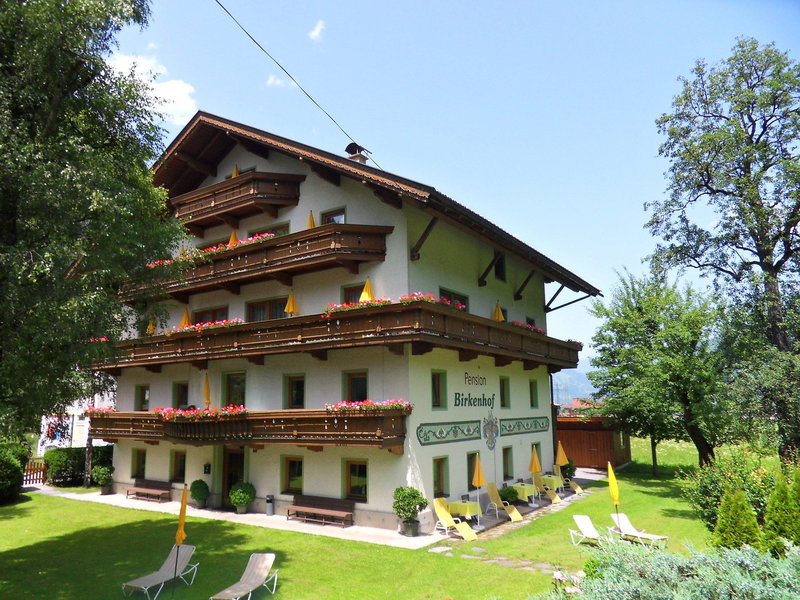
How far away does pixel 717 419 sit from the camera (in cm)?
2092

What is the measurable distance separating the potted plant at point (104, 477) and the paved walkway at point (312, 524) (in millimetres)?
357

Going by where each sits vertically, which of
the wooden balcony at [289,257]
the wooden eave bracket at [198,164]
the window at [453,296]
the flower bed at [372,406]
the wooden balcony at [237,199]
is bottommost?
the flower bed at [372,406]

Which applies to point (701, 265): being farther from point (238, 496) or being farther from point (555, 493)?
point (238, 496)

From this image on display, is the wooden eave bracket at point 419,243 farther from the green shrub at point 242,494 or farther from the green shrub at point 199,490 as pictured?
the green shrub at point 199,490

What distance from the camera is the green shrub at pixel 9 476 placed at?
21.5 meters

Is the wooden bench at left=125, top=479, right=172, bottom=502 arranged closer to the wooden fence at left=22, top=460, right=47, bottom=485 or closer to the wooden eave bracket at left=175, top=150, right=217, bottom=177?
the wooden fence at left=22, top=460, right=47, bottom=485

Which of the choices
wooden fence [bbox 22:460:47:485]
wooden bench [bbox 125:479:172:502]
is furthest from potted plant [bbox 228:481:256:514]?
wooden fence [bbox 22:460:47:485]

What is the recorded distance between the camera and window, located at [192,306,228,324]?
22222 mm

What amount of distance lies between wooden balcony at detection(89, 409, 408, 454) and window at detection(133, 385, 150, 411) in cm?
210

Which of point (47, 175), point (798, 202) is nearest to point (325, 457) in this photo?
point (47, 175)

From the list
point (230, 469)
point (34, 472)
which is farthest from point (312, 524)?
point (34, 472)

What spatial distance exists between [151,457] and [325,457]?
993 cm

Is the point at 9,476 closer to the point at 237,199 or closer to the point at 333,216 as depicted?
the point at 237,199

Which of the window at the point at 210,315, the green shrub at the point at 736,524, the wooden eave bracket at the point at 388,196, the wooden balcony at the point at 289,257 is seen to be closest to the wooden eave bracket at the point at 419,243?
the wooden balcony at the point at 289,257
